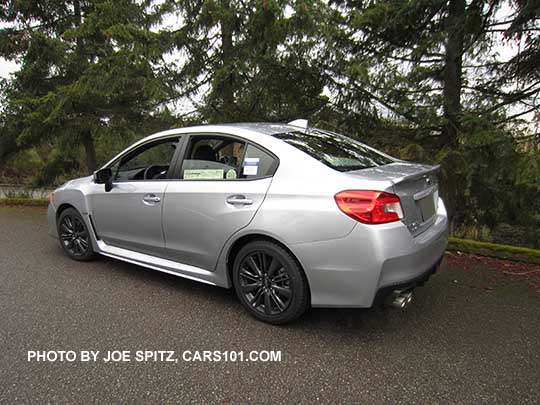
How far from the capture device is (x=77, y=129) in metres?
7.20

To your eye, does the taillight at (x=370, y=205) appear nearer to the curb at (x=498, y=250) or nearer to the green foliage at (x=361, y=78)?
the green foliage at (x=361, y=78)

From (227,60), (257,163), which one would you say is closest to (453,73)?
(227,60)

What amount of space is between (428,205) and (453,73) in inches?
121

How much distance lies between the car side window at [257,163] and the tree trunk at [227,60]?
2.94 metres

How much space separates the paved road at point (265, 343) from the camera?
1.85 meters

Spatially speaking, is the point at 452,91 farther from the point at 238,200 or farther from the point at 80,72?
the point at 80,72

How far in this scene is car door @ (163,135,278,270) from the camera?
2479mm

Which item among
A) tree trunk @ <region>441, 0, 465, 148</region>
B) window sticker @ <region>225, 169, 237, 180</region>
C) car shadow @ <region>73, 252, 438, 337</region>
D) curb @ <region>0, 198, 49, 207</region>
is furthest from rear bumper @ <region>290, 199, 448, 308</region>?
curb @ <region>0, 198, 49, 207</region>

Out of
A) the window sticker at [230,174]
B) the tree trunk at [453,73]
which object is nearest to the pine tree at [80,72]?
the window sticker at [230,174]

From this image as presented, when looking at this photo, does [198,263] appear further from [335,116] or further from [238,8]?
[238,8]

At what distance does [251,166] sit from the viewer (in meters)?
2.59

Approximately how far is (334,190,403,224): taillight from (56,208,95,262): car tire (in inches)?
119

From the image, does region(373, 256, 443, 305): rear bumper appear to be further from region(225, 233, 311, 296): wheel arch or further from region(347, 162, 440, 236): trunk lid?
region(225, 233, 311, 296): wheel arch

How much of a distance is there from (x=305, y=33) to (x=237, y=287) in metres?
3.61
